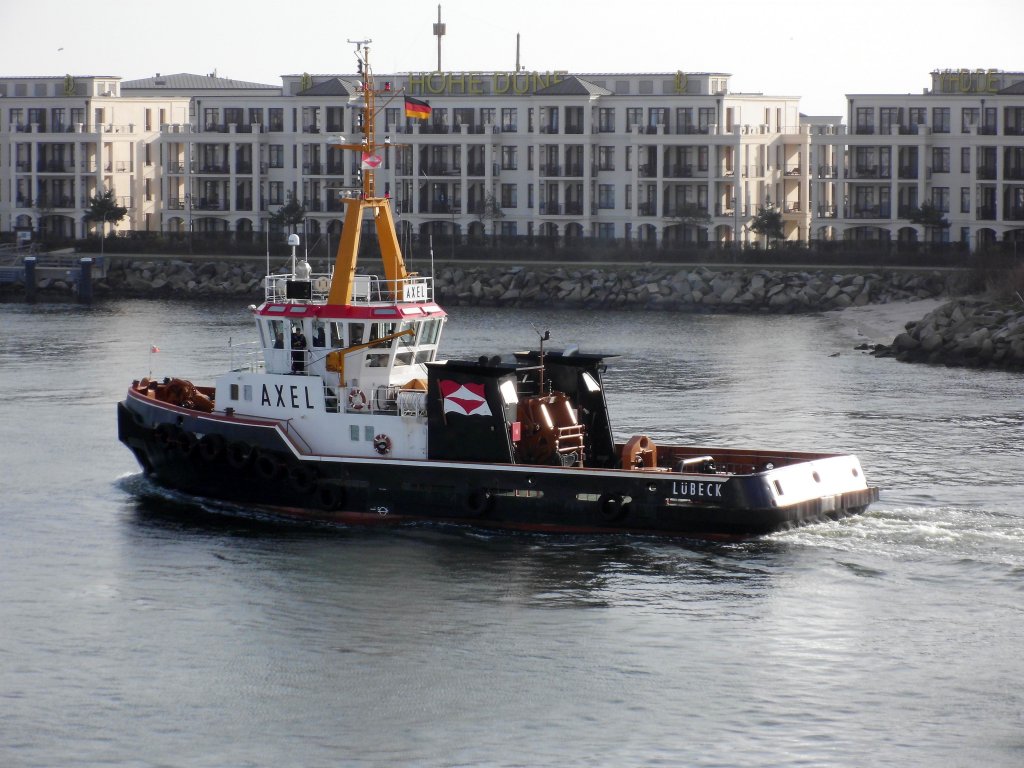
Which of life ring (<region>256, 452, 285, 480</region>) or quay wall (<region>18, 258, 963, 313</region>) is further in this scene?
quay wall (<region>18, 258, 963, 313</region>)

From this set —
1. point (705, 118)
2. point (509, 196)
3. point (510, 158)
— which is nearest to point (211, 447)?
point (705, 118)

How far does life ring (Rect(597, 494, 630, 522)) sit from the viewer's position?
98.5 ft

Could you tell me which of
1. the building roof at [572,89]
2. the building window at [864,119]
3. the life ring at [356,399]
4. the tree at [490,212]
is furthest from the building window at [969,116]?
the life ring at [356,399]

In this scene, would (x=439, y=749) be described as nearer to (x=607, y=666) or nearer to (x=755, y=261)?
(x=607, y=666)

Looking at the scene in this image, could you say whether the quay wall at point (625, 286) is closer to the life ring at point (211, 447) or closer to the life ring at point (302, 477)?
the life ring at point (211, 447)

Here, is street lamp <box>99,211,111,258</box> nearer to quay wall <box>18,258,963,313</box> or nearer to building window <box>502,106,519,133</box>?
quay wall <box>18,258,963,313</box>

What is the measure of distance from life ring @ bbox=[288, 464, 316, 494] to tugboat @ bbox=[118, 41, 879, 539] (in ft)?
0.12

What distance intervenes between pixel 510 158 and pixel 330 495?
235 feet

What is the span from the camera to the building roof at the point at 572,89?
9981 centimetres

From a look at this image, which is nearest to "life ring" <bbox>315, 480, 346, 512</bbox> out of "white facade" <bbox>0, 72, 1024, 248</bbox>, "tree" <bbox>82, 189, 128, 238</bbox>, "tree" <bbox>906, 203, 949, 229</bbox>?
"white facade" <bbox>0, 72, 1024, 248</bbox>

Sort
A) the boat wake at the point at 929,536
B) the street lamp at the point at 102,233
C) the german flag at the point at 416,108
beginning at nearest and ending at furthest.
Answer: the boat wake at the point at 929,536
the german flag at the point at 416,108
the street lamp at the point at 102,233

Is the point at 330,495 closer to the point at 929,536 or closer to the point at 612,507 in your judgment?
the point at 612,507

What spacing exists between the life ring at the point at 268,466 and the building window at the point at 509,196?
233ft

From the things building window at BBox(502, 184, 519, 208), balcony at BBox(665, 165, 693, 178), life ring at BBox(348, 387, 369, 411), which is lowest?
life ring at BBox(348, 387, 369, 411)
